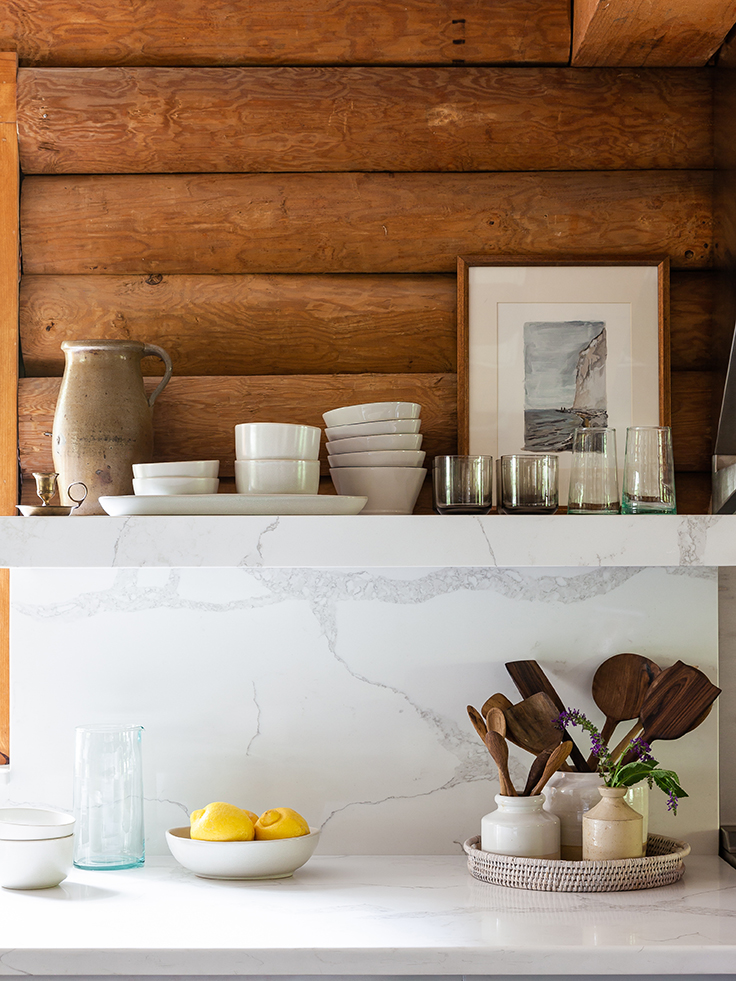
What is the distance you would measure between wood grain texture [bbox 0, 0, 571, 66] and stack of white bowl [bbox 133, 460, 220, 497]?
774 millimetres

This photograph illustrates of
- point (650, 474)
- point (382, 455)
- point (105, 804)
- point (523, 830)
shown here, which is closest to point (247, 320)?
point (382, 455)

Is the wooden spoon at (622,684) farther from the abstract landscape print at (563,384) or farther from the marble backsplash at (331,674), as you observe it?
the abstract landscape print at (563,384)

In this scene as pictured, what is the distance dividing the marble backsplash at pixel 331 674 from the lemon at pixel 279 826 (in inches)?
6.3

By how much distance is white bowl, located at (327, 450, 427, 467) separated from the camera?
1568 millimetres

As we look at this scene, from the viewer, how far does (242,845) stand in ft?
4.77

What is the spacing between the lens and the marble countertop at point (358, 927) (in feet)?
3.97

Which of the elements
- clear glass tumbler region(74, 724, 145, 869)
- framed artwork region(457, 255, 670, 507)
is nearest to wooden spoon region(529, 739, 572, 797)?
framed artwork region(457, 255, 670, 507)

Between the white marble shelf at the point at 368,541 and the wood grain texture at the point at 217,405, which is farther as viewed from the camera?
the wood grain texture at the point at 217,405

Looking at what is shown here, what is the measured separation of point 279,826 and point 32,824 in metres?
0.38

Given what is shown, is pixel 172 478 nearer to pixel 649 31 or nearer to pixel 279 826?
pixel 279 826

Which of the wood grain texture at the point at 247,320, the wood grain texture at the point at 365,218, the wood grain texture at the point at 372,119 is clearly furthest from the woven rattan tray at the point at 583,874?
A: the wood grain texture at the point at 372,119

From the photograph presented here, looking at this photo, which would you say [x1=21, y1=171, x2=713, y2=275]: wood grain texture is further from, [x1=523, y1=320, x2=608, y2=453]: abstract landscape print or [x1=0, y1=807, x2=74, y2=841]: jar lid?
[x1=0, y1=807, x2=74, y2=841]: jar lid

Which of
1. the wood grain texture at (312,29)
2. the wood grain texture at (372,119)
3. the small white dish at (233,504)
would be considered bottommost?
the small white dish at (233,504)

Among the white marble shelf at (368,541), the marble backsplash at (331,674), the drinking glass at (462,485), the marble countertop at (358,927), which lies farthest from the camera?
the marble backsplash at (331,674)
